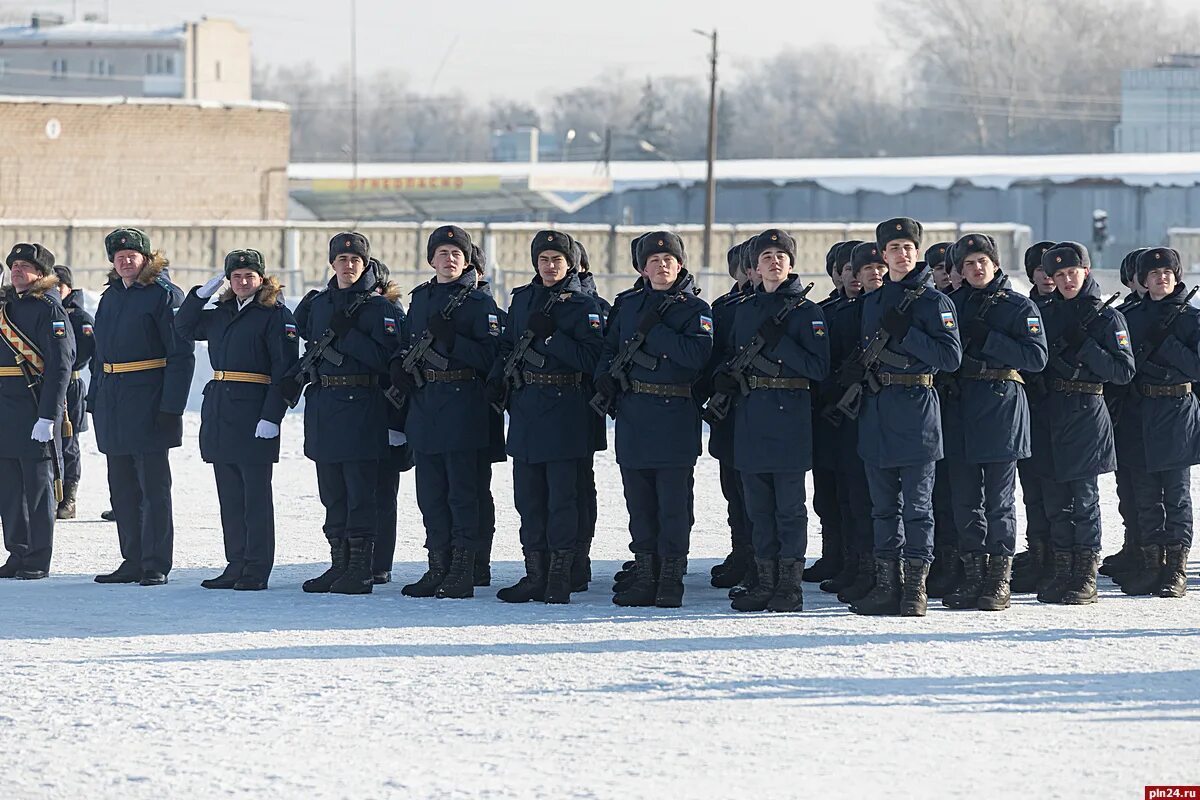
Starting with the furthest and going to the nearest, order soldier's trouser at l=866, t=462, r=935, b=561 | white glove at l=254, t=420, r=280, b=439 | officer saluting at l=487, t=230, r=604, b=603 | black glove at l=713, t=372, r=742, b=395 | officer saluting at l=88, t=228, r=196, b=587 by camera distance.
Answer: officer saluting at l=88, t=228, r=196, b=587
white glove at l=254, t=420, r=280, b=439
officer saluting at l=487, t=230, r=604, b=603
black glove at l=713, t=372, r=742, b=395
soldier's trouser at l=866, t=462, r=935, b=561

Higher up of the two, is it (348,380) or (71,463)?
(348,380)

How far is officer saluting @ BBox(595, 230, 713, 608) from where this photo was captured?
8898 mm

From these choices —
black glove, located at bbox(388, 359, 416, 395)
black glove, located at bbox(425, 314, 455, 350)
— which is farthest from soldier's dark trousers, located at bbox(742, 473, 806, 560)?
black glove, located at bbox(388, 359, 416, 395)

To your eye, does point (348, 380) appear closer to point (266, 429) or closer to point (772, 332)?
point (266, 429)

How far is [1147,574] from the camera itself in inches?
372

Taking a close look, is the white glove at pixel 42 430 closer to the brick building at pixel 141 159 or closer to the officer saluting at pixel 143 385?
the officer saluting at pixel 143 385

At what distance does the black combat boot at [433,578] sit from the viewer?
30.7 feet

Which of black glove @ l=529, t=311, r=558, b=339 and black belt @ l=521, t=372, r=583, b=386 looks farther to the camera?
black belt @ l=521, t=372, r=583, b=386

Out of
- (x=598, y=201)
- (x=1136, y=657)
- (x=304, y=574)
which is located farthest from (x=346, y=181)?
(x=1136, y=657)

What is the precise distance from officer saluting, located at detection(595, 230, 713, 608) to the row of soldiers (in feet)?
0.04

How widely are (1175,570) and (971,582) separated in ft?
3.80

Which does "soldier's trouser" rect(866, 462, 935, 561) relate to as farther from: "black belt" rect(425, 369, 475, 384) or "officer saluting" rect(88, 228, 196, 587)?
"officer saluting" rect(88, 228, 196, 587)

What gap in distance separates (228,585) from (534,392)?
1902 millimetres

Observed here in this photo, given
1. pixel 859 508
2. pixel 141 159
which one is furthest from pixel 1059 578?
pixel 141 159
